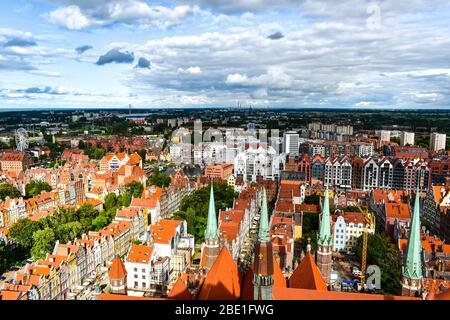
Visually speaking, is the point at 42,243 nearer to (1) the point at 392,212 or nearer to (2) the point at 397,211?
(1) the point at 392,212

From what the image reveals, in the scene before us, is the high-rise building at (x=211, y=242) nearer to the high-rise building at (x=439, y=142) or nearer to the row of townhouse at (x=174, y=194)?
the row of townhouse at (x=174, y=194)

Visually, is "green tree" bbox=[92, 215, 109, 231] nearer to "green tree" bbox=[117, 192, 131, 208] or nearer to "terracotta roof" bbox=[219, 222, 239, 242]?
"green tree" bbox=[117, 192, 131, 208]

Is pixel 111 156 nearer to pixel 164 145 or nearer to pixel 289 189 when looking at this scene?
pixel 164 145

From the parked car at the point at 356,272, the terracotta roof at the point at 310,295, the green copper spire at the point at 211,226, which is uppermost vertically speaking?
the green copper spire at the point at 211,226

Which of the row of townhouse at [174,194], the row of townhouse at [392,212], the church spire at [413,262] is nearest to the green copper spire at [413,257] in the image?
the church spire at [413,262]

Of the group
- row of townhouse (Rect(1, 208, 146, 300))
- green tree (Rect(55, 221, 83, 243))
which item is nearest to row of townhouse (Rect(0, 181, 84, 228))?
green tree (Rect(55, 221, 83, 243))
